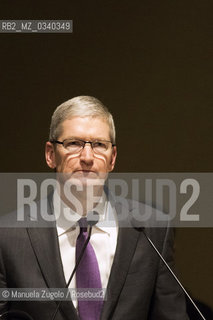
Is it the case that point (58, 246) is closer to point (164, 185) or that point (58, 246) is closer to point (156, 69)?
point (164, 185)

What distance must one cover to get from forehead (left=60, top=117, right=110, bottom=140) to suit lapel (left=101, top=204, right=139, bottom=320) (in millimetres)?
292

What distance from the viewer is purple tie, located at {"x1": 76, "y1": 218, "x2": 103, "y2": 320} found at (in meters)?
1.30

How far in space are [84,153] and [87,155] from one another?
0.03 ft

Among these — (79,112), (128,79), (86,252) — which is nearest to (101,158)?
(79,112)

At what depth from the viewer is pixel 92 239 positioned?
1.37 meters

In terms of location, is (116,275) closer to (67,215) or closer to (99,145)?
(67,215)

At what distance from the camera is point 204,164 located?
5.93 ft

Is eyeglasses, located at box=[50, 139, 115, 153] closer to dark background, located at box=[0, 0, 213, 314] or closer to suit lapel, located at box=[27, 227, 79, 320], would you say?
suit lapel, located at box=[27, 227, 79, 320]

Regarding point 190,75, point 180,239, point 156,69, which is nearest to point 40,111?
point 156,69

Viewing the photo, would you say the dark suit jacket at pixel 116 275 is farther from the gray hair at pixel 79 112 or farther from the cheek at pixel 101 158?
the gray hair at pixel 79 112

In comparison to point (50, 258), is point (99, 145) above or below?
above

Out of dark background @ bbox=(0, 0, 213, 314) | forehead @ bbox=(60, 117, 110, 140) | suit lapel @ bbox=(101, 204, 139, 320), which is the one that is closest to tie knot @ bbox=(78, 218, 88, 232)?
suit lapel @ bbox=(101, 204, 139, 320)

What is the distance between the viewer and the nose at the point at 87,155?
131cm

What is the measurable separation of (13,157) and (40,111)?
20 centimetres
